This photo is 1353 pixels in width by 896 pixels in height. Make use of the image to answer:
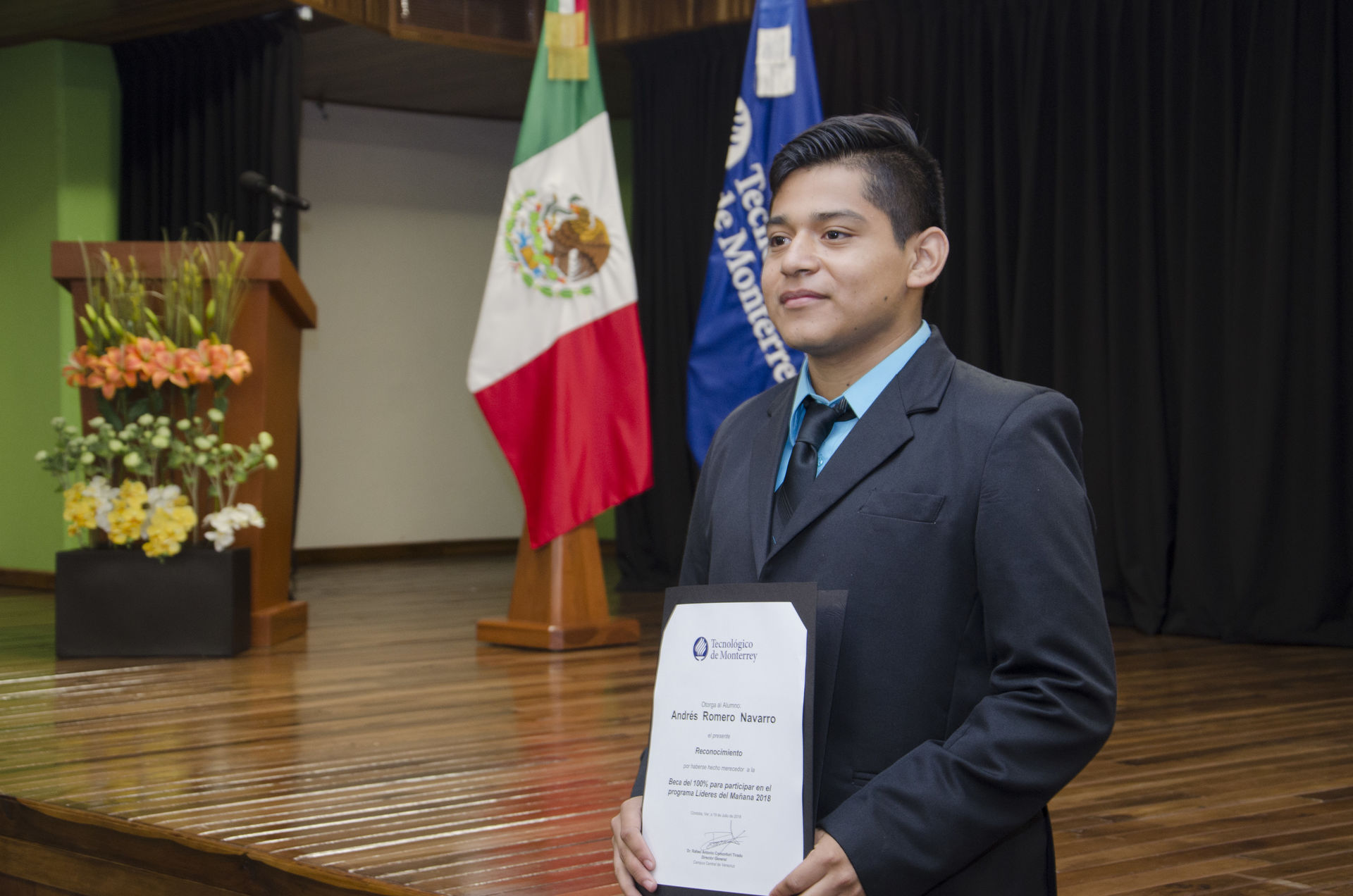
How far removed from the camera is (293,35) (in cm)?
611

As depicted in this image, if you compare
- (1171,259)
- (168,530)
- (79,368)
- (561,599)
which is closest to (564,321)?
(561,599)

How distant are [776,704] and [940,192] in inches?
19.8

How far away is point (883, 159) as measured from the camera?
3.67ft

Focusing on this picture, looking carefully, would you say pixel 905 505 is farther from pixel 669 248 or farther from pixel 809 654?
pixel 669 248

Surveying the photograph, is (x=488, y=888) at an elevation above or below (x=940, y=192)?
below

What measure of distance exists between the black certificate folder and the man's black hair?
0.33 meters

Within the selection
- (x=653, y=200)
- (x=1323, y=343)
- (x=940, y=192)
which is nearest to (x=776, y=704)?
(x=940, y=192)

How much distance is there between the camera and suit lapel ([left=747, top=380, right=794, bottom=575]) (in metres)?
1.13

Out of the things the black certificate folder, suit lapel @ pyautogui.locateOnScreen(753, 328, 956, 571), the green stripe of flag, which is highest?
the green stripe of flag

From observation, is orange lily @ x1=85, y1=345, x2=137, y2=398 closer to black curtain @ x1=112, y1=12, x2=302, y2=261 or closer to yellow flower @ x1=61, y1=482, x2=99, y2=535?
yellow flower @ x1=61, y1=482, x2=99, y2=535

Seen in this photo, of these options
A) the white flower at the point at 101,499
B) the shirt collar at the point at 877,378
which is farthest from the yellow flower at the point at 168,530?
the shirt collar at the point at 877,378

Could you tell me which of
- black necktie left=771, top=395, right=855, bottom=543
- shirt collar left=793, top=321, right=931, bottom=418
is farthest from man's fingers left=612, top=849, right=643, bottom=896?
shirt collar left=793, top=321, right=931, bottom=418

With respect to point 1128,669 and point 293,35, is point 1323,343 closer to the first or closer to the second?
point 1128,669

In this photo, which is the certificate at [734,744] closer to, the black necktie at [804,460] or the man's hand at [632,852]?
the man's hand at [632,852]
